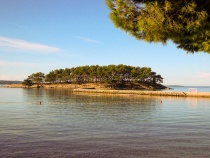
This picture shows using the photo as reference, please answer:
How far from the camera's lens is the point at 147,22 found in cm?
1256

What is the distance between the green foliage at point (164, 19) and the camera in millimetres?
12242

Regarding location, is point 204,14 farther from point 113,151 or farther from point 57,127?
point 57,127

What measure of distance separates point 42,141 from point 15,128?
7.28 metres

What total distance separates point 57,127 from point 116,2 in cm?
2081

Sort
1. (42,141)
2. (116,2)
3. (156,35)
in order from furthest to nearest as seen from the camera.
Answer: (42,141)
(116,2)
(156,35)

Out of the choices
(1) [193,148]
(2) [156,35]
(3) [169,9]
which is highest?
(3) [169,9]

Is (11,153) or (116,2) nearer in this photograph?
(116,2)

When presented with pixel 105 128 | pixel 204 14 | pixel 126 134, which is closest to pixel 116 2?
pixel 204 14

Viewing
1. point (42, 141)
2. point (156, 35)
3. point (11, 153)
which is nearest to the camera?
point (156, 35)

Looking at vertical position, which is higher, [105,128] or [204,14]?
[204,14]

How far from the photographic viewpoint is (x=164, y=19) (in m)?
12.3

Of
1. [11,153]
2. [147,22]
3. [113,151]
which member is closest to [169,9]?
[147,22]

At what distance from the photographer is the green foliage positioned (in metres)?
12.2

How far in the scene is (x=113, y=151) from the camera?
21.2 meters
